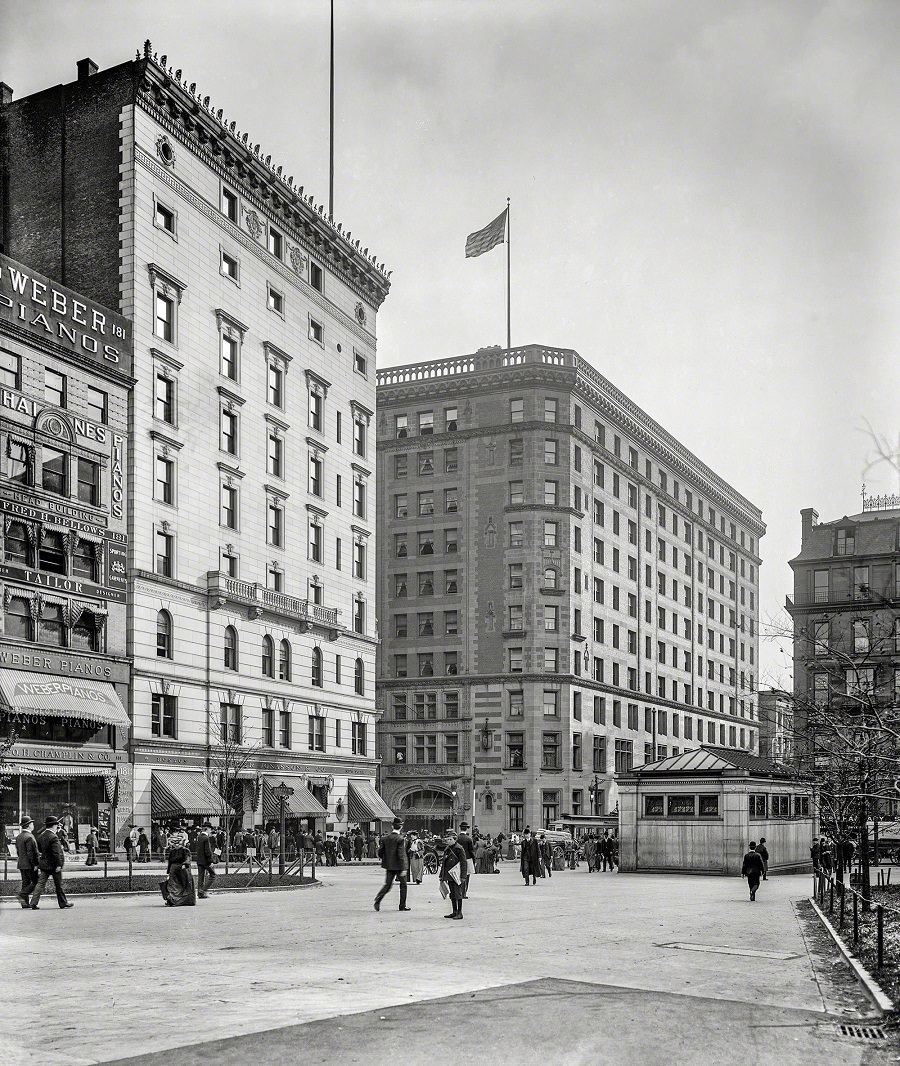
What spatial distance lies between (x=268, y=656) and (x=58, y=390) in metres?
18.2

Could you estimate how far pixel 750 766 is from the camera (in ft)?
154

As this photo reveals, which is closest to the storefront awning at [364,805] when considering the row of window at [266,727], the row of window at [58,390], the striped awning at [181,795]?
the row of window at [266,727]

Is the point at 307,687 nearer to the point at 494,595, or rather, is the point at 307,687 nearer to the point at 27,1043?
the point at 494,595

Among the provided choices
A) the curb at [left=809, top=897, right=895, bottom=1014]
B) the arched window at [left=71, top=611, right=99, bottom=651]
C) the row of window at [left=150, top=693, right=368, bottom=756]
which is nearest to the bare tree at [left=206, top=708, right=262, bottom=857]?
the row of window at [left=150, top=693, right=368, bottom=756]

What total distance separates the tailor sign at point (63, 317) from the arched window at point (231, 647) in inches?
507

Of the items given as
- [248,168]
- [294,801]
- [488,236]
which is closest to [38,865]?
[294,801]

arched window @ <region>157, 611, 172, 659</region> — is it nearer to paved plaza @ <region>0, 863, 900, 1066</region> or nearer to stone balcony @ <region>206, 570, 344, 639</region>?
stone balcony @ <region>206, 570, 344, 639</region>

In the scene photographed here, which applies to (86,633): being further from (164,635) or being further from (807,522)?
(807,522)

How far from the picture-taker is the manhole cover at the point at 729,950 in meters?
18.4

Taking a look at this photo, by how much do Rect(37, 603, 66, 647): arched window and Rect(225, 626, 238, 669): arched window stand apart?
1132 cm

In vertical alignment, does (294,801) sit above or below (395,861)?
below

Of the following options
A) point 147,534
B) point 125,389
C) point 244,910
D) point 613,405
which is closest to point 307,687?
point 147,534

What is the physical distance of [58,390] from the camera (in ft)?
152

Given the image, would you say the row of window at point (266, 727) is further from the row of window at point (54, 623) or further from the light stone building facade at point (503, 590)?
the light stone building facade at point (503, 590)
